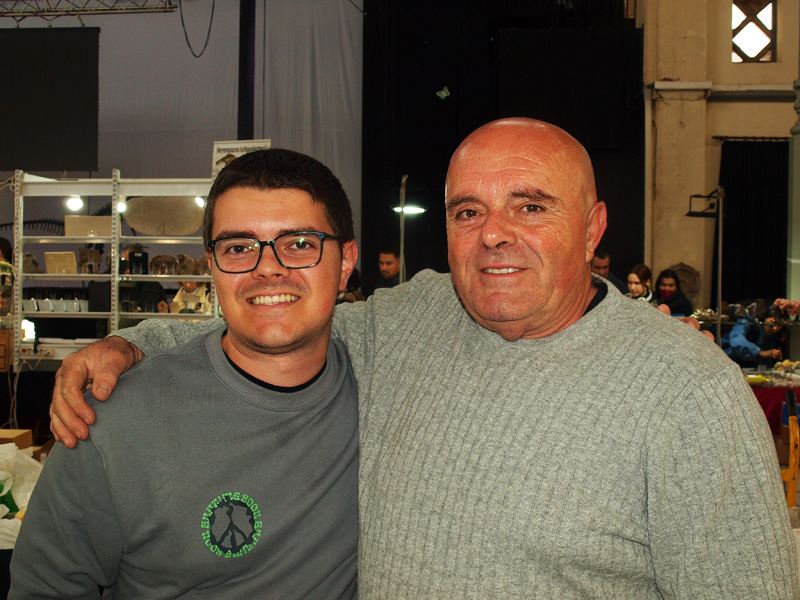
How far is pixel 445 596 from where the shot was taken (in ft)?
3.83

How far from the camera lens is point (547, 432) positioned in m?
1.17

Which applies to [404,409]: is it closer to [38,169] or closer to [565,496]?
[565,496]

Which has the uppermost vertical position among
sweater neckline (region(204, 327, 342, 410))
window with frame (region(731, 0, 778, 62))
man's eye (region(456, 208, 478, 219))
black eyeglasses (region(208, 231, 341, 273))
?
window with frame (region(731, 0, 778, 62))

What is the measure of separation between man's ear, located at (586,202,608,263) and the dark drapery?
736 cm

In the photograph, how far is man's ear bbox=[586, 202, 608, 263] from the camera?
1.38 m

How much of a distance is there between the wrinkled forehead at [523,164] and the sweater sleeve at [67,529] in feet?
3.05

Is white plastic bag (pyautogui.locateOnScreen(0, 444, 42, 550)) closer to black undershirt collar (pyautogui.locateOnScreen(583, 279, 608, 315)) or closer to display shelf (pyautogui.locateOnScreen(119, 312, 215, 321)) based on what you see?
black undershirt collar (pyautogui.locateOnScreen(583, 279, 608, 315))

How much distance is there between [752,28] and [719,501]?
28.8ft

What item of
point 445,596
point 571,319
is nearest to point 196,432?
point 445,596

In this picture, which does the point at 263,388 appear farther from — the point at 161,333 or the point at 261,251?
the point at 161,333

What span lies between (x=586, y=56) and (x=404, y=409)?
702 centimetres

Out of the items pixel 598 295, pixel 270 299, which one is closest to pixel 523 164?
pixel 598 295

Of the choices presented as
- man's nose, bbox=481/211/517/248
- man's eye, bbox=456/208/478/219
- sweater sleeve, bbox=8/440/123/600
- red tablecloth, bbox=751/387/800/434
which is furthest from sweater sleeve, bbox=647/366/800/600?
red tablecloth, bbox=751/387/800/434

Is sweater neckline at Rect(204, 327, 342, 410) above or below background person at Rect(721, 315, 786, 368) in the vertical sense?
above
